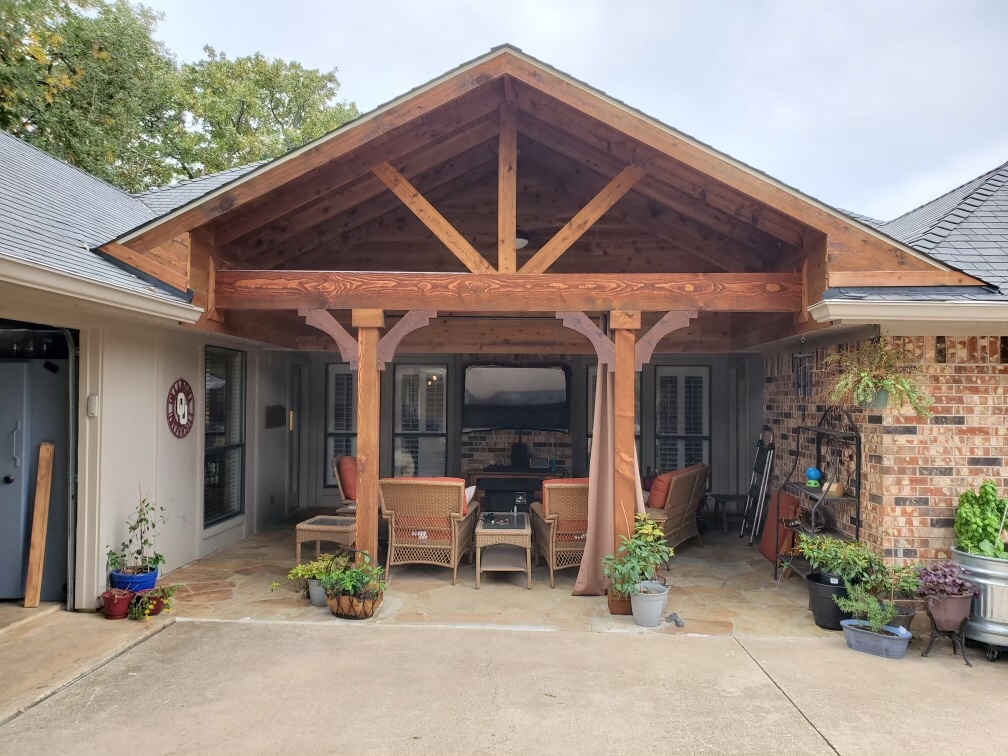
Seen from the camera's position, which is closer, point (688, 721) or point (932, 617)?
point (688, 721)

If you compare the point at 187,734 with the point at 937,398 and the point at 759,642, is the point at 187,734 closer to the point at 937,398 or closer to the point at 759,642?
the point at 759,642

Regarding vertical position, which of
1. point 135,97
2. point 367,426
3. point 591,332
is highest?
point 135,97

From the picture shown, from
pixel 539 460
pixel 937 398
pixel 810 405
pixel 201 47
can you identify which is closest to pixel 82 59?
pixel 201 47

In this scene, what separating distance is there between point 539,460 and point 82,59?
43.9ft

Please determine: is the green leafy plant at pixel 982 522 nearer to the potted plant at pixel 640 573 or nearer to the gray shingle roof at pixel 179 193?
the potted plant at pixel 640 573

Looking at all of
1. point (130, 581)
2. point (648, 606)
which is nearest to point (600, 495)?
point (648, 606)

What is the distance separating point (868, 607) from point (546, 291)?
3.02 metres

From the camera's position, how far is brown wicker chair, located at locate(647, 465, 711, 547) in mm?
6395

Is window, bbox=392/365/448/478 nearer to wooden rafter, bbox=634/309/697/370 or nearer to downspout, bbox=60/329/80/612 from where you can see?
wooden rafter, bbox=634/309/697/370

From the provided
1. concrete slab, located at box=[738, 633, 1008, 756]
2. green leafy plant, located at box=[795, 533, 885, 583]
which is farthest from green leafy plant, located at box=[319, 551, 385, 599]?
green leafy plant, located at box=[795, 533, 885, 583]

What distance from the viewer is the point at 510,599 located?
5406 mm

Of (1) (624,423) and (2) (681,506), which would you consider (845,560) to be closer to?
(1) (624,423)

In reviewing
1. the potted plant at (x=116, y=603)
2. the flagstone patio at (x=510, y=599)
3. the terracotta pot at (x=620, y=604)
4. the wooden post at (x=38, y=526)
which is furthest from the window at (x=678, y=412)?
the wooden post at (x=38, y=526)

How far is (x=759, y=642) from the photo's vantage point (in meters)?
4.55
